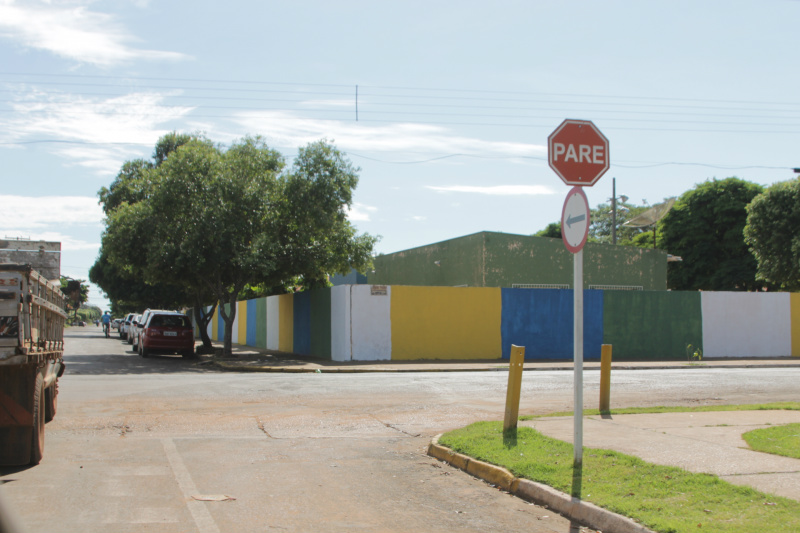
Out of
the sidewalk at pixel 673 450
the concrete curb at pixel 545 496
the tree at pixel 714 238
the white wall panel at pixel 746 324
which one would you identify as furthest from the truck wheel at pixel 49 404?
the tree at pixel 714 238

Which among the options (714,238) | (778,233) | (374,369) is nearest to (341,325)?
(374,369)

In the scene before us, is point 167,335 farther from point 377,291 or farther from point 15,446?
point 15,446

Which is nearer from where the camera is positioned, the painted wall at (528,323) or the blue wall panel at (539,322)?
the painted wall at (528,323)

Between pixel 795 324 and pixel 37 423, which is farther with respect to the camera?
pixel 795 324

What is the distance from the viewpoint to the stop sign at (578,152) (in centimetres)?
703

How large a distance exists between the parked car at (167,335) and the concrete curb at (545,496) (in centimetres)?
2217

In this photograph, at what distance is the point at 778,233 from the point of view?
41.2m

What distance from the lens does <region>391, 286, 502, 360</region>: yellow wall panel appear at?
24.3m

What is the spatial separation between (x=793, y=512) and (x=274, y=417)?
733 centimetres

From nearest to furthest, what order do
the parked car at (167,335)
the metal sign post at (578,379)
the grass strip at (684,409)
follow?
1. the metal sign post at (578,379)
2. the grass strip at (684,409)
3. the parked car at (167,335)

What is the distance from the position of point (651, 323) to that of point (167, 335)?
18.4 meters

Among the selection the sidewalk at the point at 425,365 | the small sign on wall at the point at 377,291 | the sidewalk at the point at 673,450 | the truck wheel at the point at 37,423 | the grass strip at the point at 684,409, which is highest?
the small sign on wall at the point at 377,291

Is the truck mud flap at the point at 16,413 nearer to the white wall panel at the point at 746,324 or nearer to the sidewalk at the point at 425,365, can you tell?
the sidewalk at the point at 425,365

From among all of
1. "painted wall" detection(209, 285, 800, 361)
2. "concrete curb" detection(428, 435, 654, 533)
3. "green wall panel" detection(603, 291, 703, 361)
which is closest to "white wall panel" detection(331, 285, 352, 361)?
"painted wall" detection(209, 285, 800, 361)
